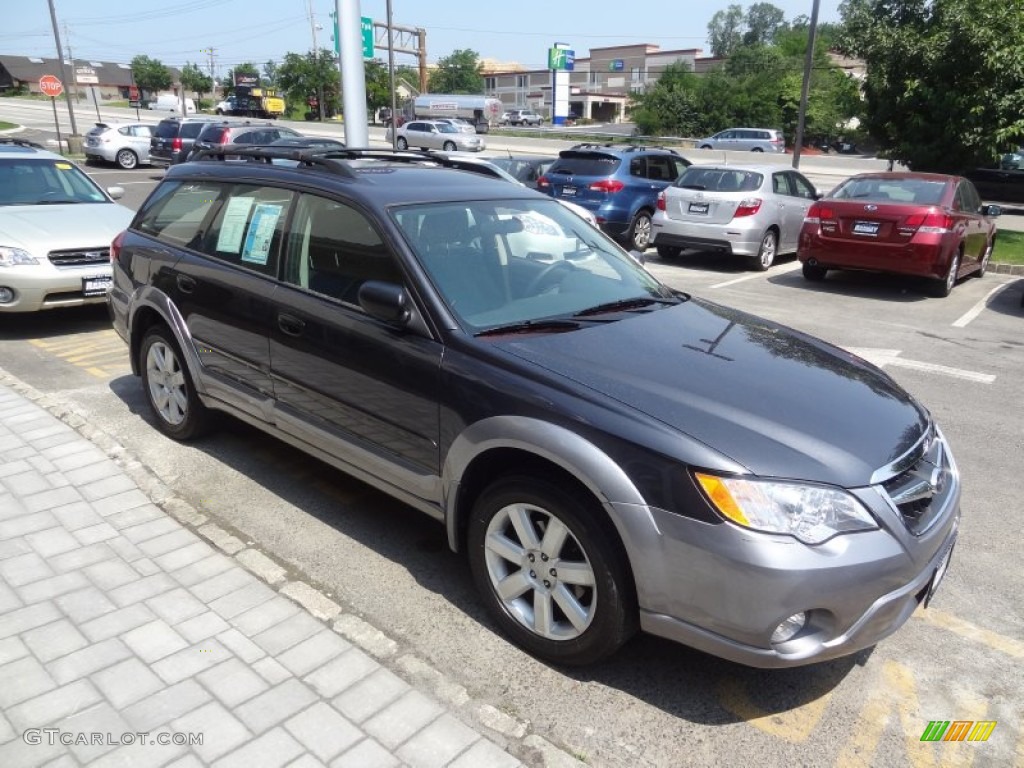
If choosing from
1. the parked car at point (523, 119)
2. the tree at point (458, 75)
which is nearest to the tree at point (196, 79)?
the tree at point (458, 75)

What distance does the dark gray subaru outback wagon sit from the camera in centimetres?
244

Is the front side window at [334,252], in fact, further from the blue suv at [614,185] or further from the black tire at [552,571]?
the blue suv at [614,185]

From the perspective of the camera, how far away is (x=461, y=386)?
2984mm

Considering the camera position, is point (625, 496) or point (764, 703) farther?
point (764, 703)

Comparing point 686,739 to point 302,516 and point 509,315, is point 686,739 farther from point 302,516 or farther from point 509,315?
point 302,516

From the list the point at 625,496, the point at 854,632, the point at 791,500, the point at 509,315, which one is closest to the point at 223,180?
the point at 509,315

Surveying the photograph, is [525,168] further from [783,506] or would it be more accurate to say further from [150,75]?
[150,75]

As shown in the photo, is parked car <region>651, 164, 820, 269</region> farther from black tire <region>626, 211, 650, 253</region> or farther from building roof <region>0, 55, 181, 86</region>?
building roof <region>0, 55, 181, 86</region>

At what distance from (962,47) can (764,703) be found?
13646 mm

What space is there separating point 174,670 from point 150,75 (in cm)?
11610

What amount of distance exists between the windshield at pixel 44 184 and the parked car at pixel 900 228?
8.67 metres

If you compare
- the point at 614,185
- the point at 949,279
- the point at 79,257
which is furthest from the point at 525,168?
the point at 79,257

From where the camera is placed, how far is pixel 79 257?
7082 millimetres

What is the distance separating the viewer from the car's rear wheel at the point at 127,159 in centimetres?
2661
